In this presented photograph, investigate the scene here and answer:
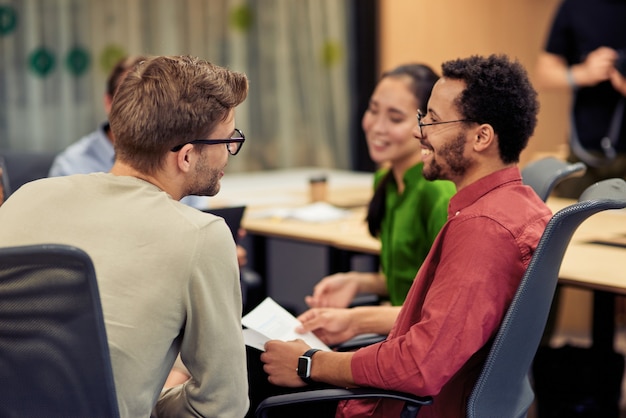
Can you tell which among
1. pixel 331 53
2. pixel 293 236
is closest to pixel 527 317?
pixel 293 236

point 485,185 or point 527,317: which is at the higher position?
point 485,185

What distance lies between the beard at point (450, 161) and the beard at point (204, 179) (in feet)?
1.58

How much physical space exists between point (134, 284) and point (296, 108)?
4078 millimetres

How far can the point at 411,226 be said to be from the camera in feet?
8.16

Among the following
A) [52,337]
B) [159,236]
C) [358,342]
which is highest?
[159,236]

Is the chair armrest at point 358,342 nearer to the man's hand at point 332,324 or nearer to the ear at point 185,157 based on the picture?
the man's hand at point 332,324

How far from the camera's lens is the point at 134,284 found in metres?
1.46

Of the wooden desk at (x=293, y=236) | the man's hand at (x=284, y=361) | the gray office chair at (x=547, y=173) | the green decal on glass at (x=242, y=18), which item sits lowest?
the wooden desk at (x=293, y=236)

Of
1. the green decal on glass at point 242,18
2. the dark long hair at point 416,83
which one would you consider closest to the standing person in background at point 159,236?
the dark long hair at point 416,83

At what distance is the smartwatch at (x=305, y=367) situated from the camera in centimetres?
186

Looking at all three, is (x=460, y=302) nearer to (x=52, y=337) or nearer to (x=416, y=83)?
(x=52, y=337)

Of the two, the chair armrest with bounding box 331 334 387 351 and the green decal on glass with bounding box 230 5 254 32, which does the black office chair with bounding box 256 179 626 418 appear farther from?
the green decal on glass with bounding box 230 5 254 32

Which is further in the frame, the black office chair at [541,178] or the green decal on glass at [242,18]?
the green decal on glass at [242,18]

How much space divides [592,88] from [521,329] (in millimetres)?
2270
